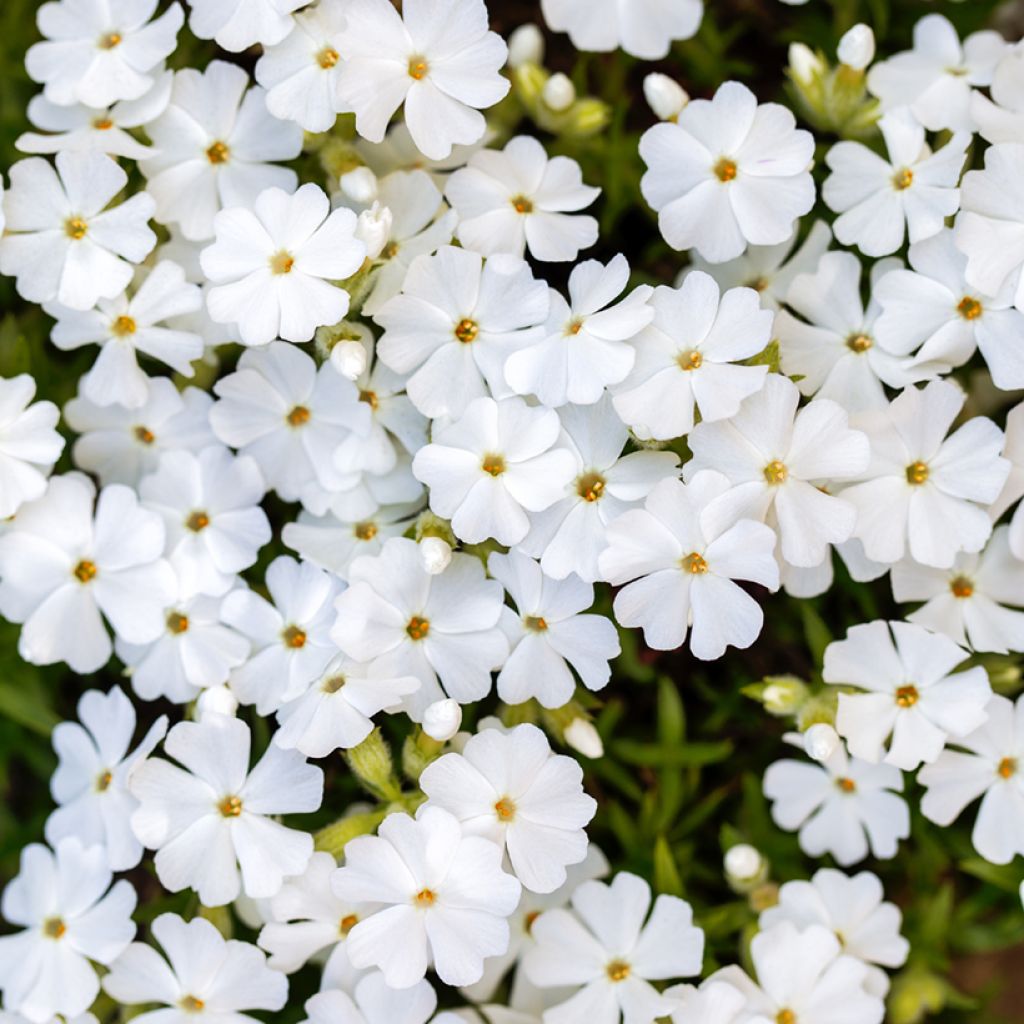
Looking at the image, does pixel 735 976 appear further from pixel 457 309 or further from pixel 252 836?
pixel 457 309

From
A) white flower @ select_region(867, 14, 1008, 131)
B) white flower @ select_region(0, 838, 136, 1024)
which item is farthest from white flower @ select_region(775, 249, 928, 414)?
white flower @ select_region(0, 838, 136, 1024)

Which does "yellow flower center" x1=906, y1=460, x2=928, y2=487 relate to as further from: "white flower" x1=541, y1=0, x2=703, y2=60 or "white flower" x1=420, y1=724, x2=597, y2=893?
"white flower" x1=541, y1=0, x2=703, y2=60

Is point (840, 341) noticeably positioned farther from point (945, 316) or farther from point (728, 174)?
point (728, 174)

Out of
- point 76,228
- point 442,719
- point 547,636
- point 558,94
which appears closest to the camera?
point 442,719

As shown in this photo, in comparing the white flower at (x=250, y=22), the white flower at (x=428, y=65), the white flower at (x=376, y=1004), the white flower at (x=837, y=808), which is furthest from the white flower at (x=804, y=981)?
the white flower at (x=250, y=22)

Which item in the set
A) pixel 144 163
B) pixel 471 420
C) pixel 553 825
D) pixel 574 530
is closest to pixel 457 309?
pixel 471 420

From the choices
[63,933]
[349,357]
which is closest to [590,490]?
[349,357]
